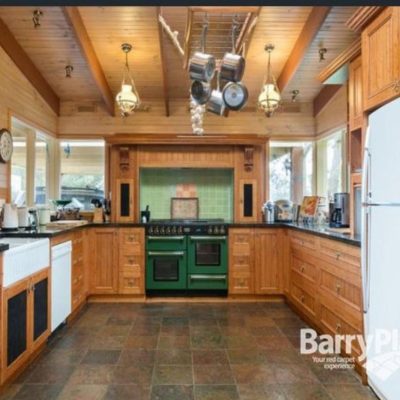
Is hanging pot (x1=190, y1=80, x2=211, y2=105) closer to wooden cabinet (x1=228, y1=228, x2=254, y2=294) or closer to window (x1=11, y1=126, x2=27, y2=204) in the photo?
wooden cabinet (x1=228, y1=228, x2=254, y2=294)

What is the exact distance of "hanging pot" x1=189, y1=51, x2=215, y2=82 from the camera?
2.91m

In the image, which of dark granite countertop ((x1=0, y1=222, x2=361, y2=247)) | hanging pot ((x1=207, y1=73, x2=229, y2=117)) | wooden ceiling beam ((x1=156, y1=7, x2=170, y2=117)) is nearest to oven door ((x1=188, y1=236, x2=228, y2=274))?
dark granite countertop ((x1=0, y1=222, x2=361, y2=247))

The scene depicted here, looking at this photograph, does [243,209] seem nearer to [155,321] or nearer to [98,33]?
[155,321]

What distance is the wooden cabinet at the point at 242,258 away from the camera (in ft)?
15.5

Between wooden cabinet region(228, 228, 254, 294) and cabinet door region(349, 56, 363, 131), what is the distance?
2.09 metres

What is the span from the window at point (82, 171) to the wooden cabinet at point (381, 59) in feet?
12.8

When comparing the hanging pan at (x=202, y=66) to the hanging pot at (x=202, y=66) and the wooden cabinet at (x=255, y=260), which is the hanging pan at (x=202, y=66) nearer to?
the hanging pot at (x=202, y=66)

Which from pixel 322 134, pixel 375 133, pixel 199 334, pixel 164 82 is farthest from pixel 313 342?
pixel 164 82

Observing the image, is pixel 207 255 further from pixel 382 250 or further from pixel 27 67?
pixel 27 67

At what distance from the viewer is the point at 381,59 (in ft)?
8.09

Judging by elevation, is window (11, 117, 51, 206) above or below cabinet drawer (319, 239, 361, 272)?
above

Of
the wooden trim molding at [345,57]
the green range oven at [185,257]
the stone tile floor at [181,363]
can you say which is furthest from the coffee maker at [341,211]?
the green range oven at [185,257]

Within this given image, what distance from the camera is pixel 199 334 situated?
137 inches

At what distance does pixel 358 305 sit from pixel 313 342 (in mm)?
857
